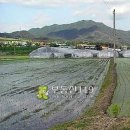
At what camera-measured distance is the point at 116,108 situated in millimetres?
15320

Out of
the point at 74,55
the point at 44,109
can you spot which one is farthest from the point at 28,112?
the point at 74,55

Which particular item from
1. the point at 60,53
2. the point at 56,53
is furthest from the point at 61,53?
the point at 56,53

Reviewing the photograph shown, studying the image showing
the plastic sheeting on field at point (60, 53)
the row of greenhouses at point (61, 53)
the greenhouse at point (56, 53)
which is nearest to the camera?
the greenhouse at point (56, 53)

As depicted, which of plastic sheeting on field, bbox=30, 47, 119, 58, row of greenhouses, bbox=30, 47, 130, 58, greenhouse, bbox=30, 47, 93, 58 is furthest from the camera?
row of greenhouses, bbox=30, 47, 130, 58

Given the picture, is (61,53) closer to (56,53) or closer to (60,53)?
(60,53)

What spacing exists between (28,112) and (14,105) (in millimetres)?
2446

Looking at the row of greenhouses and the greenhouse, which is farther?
the row of greenhouses

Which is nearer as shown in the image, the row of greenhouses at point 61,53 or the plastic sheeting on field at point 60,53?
the plastic sheeting on field at point 60,53

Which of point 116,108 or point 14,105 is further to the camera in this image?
point 14,105

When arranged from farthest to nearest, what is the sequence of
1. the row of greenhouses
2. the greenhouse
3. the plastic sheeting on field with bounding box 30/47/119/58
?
the row of greenhouses
the plastic sheeting on field with bounding box 30/47/119/58
the greenhouse

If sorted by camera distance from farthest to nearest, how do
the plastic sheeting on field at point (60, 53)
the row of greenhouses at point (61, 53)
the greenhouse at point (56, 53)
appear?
the row of greenhouses at point (61, 53) → the plastic sheeting on field at point (60, 53) → the greenhouse at point (56, 53)

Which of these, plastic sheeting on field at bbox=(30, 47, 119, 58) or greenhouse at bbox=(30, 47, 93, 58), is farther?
plastic sheeting on field at bbox=(30, 47, 119, 58)

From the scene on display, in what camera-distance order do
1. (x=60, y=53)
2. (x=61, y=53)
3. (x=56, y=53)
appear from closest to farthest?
(x=56, y=53) → (x=61, y=53) → (x=60, y=53)

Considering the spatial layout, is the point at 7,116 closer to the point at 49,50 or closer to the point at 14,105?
the point at 14,105
